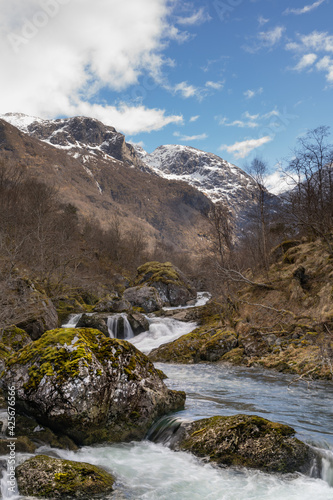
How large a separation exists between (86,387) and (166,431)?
2029mm

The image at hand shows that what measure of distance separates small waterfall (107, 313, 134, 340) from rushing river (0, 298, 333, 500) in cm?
1319

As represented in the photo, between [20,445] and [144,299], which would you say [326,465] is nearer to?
[20,445]

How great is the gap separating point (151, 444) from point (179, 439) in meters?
0.62

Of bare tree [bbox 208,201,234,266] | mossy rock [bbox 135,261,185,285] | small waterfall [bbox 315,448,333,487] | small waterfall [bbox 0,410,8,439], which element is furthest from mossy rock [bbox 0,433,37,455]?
mossy rock [bbox 135,261,185,285]

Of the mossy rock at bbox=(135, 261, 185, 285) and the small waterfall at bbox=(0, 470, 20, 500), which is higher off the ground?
the mossy rock at bbox=(135, 261, 185, 285)

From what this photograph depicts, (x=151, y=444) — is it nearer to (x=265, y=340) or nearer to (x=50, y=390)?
(x=50, y=390)

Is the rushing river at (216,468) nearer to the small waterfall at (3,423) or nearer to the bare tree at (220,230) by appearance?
the small waterfall at (3,423)

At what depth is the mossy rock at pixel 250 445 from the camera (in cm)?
559

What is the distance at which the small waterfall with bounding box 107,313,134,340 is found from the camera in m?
22.5

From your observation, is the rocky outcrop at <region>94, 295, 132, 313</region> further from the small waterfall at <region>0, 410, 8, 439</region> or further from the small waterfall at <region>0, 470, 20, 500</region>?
the small waterfall at <region>0, 470, 20, 500</region>

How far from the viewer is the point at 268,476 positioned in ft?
17.6

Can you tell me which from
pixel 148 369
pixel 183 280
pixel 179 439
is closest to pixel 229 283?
pixel 148 369

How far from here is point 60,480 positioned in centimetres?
481

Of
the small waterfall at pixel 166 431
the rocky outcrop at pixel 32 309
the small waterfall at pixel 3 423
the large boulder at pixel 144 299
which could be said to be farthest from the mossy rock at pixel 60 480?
the large boulder at pixel 144 299
